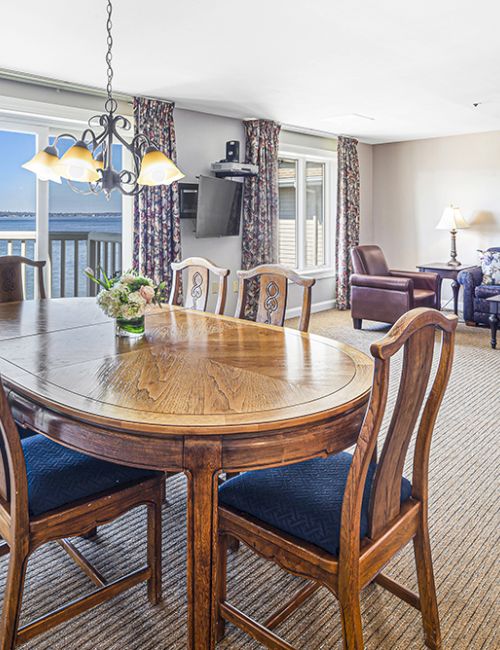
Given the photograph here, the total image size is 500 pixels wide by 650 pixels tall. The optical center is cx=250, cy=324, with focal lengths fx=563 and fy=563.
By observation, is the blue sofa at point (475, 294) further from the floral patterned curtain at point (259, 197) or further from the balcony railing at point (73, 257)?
the balcony railing at point (73, 257)

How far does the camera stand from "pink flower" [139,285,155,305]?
2.34m

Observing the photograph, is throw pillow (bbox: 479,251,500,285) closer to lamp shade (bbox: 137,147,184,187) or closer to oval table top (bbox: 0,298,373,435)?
oval table top (bbox: 0,298,373,435)

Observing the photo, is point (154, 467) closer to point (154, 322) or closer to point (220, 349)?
point (220, 349)

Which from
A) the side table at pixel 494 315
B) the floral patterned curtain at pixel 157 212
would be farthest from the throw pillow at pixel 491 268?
the floral patterned curtain at pixel 157 212

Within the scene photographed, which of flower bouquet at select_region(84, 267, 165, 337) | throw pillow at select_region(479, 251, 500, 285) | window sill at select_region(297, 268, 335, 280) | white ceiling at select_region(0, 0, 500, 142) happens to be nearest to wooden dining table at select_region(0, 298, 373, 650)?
flower bouquet at select_region(84, 267, 165, 337)

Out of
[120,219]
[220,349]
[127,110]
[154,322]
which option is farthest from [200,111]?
[220,349]

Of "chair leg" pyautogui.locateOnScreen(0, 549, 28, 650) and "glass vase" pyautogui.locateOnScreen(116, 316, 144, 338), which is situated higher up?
"glass vase" pyautogui.locateOnScreen(116, 316, 144, 338)

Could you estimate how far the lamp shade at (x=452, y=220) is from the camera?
7.32 m

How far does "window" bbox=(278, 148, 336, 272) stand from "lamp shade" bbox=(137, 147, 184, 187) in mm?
5046

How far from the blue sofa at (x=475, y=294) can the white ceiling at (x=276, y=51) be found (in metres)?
1.80

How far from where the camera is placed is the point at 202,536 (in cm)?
146

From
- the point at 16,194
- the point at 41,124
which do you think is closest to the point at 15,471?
the point at 16,194

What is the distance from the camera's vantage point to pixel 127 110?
5.28 metres

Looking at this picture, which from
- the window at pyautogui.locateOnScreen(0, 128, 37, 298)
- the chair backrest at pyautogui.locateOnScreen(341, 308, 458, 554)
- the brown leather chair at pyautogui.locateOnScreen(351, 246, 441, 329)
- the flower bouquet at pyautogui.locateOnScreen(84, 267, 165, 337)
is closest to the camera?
the chair backrest at pyautogui.locateOnScreen(341, 308, 458, 554)
